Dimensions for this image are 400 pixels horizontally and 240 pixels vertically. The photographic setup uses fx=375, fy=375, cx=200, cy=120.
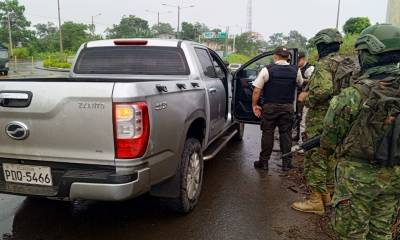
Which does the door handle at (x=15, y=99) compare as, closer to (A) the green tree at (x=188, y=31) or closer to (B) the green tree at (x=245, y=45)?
(A) the green tree at (x=188, y=31)

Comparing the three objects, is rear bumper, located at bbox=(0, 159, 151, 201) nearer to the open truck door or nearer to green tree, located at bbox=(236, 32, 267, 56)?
the open truck door

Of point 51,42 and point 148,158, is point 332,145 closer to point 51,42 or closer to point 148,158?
point 148,158

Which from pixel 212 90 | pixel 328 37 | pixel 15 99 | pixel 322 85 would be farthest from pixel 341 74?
pixel 15 99

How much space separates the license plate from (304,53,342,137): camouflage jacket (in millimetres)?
2641

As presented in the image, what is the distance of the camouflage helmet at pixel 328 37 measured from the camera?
3.79 m

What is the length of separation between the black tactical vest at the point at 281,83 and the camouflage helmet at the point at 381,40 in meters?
2.72

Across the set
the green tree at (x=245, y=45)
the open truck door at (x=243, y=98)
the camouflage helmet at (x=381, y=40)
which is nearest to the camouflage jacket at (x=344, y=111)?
the camouflage helmet at (x=381, y=40)

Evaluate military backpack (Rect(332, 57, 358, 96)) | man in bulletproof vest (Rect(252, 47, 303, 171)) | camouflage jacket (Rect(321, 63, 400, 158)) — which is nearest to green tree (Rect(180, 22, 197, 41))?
man in bulletproof vest (Rect(252, 47, 303, 171))

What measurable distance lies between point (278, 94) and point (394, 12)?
199 centimetres

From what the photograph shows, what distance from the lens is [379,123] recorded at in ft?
6.83

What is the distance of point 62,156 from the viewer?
9.11ft

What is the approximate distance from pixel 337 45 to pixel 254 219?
197 cm

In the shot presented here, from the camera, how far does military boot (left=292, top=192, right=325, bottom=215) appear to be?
158 inches

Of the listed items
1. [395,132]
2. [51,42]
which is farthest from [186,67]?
[51,42]
